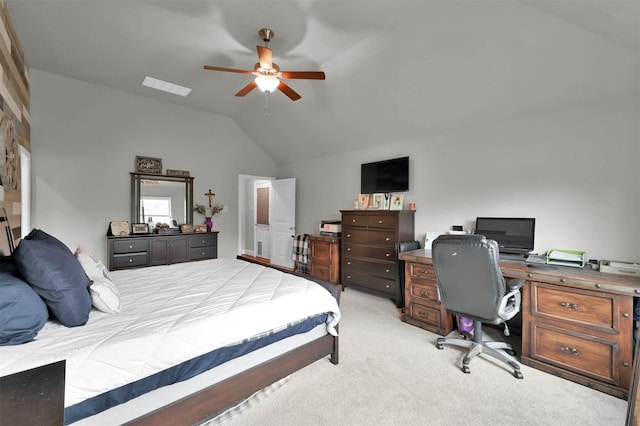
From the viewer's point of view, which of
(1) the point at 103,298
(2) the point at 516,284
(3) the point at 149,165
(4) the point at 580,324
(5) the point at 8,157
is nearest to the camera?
(1) the point at 103,298

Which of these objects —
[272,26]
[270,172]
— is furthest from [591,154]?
[270,172]

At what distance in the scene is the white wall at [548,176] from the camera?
2.49 metres

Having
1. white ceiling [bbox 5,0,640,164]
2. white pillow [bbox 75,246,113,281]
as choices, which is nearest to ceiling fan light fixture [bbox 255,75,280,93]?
white ceiling [bbox 5,0,640,164]

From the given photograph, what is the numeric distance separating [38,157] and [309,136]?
3925 mm

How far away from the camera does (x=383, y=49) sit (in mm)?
3012

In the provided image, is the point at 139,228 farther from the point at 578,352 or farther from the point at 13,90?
the point at 578,352

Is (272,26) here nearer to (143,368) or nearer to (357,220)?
Answer: (357,220)

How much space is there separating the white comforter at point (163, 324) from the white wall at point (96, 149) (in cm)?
227

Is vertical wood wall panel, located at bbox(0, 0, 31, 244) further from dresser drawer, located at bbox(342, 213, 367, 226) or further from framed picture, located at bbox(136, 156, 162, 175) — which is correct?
dresser drawer, located at bbox(342, 213, 367, 226)

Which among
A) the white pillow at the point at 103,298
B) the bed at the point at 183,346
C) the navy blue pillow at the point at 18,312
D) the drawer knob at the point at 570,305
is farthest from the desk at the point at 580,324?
the navy blue pillow at the point at 18,312

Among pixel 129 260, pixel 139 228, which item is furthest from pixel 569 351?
pixel 139 228

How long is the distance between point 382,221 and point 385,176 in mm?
816

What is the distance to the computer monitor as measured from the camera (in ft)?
9.54

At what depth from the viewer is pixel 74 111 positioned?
4008 mm
